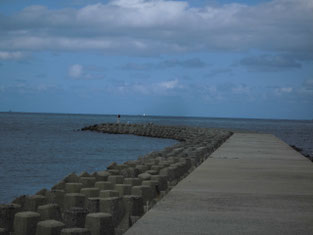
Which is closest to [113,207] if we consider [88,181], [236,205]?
[236,205]

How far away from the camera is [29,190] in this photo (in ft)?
38.6

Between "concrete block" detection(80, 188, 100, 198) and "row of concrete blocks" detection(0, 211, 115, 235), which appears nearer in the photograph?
"row of concrete blocks" detection(0, 211, 115, 235)

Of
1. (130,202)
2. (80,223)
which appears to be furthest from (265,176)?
(80,223)

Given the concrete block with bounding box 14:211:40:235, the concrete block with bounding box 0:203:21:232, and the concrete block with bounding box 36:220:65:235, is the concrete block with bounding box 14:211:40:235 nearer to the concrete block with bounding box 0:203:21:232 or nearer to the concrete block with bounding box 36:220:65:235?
the concrete block with bounding box 36:220:65:235

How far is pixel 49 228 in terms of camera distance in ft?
13.1

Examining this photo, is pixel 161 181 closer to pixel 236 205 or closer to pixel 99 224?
pixel 236 205

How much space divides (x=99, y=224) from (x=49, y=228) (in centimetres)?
41

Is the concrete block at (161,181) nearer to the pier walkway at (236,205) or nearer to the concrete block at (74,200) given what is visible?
the pier walkway at (236,205)

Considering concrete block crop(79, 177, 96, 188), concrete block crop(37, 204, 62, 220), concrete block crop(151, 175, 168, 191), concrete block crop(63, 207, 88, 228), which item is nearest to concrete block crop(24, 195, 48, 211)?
concrete block crop(37, 204, 62, 220)

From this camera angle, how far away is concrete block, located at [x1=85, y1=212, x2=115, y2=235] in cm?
418

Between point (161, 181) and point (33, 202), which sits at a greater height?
point (161, 181)

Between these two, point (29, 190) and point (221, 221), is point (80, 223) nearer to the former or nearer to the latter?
point (221, 221)

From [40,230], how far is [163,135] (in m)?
37.3

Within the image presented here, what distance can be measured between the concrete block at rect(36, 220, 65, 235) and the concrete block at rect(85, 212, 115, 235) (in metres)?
0.25
